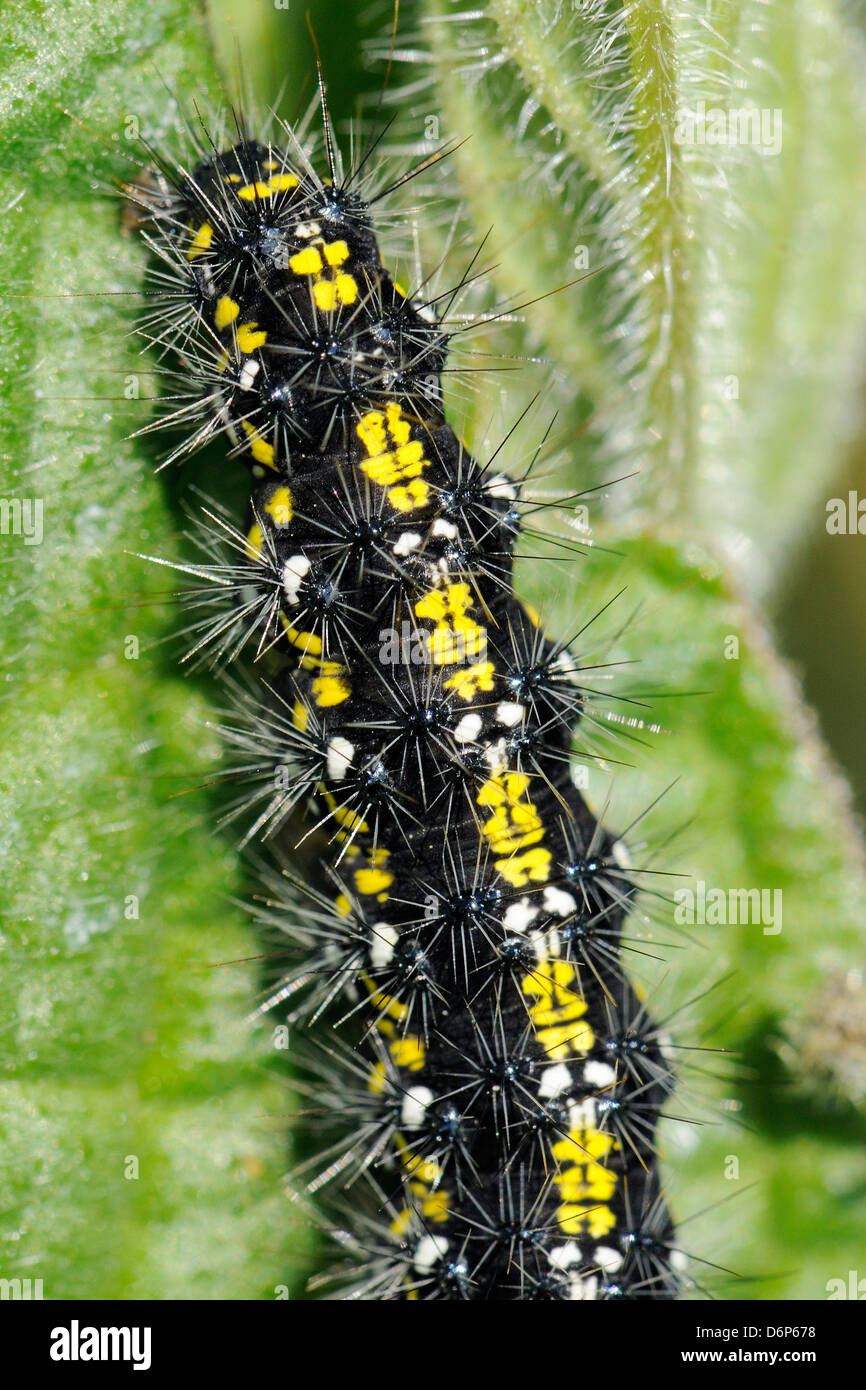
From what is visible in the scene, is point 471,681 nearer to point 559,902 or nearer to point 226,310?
point 559,902

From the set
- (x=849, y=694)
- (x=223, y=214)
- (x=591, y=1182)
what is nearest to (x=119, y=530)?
(x=223, y=214)

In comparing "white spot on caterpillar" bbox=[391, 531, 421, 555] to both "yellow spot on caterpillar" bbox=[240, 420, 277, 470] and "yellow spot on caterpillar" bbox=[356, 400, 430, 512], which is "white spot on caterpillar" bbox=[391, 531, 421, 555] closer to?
"yellow spot on caterpillar" bbox=[356, 400, 430, 512]

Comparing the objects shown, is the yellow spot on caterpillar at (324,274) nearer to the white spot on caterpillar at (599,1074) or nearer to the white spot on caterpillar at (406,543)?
the white spot on caterpillar at (406,543)

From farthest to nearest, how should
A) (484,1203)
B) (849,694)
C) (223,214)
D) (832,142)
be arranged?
(849,694) → (832,142) → (484,1203) → (223,214)
